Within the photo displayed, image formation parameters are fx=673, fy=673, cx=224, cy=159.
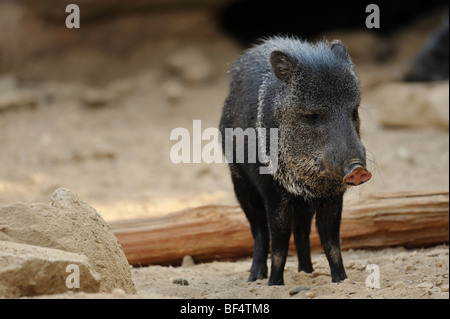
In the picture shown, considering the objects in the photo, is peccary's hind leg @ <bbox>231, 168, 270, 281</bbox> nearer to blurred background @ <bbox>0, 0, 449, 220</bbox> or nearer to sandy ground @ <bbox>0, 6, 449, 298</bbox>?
A: sandy ground @ <bbox>0, 6, 449, 298</bbox>

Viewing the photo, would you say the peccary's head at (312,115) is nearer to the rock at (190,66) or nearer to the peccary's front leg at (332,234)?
the peccary's front leg at (332,234)

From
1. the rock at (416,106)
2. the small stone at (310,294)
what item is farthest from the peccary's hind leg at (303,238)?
the rock at (416,106)

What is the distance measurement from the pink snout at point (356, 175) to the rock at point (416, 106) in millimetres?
5695

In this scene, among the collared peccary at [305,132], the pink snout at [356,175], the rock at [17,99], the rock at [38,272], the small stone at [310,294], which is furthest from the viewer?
the rock at [17,99]

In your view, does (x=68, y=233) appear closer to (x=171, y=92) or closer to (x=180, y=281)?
(x=180, y=281)

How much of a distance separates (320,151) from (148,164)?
561 cm

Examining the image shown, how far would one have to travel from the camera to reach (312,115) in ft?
13.9

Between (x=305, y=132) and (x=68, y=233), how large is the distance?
157cm

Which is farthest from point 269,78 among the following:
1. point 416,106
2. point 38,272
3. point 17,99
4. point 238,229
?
point 17,99

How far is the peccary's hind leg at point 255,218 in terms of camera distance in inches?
198

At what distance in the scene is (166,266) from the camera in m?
5.62

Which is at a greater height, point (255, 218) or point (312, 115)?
point (312, 115)

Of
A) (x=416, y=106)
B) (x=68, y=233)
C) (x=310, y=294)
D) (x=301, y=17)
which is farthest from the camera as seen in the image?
(x=301, y=17)
